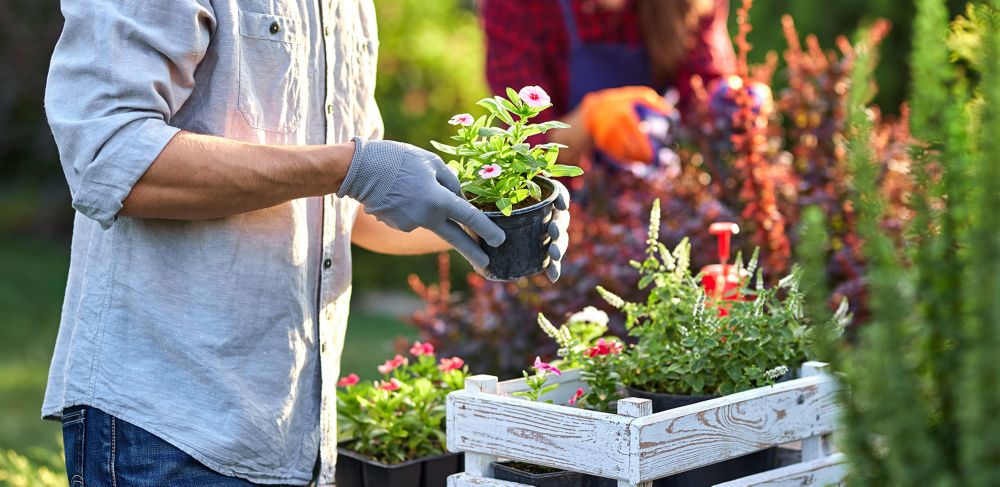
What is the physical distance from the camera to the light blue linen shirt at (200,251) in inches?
→ 62.7

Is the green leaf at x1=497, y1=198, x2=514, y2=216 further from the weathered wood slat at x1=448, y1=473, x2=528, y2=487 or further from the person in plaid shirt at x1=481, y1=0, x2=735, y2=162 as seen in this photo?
the person in plaid shirt at x1=481, y1=0, x2=735, y2=162

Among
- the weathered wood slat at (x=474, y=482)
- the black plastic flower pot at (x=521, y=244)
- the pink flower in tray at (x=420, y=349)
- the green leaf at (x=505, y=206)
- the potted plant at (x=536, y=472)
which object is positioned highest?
the green leaf at (x=505, y=206)

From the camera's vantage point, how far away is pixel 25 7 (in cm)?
943

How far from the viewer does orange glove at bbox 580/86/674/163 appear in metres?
3.29

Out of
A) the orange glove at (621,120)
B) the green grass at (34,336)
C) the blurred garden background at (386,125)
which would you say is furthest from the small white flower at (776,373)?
the blurred garden background at (386,125)

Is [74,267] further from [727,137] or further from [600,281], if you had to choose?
[727,137]

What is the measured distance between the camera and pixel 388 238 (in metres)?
2.20

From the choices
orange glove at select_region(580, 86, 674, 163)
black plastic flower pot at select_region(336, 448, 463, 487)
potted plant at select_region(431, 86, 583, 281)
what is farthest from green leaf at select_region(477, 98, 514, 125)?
orange glove at select_region(580, 86, 674, 163)

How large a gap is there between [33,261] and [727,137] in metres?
7.00

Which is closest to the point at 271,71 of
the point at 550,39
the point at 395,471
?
the point at 395,471

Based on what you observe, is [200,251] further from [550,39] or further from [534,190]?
[550,39]

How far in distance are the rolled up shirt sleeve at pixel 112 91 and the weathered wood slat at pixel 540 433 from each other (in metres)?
0.61

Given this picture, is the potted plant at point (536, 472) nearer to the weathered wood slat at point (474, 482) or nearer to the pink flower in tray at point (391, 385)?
the weathered wood slat at point (474, 482)

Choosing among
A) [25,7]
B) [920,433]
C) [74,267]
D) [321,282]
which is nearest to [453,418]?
[321,282]
